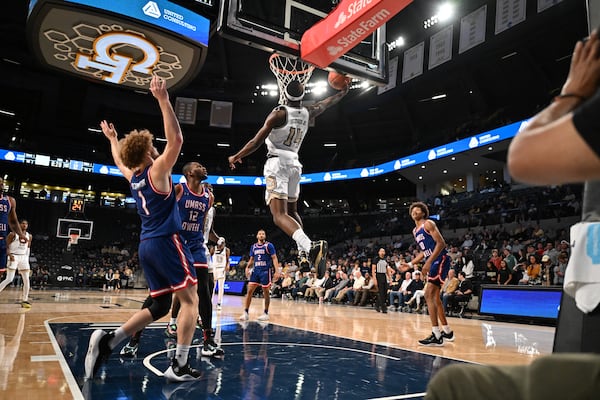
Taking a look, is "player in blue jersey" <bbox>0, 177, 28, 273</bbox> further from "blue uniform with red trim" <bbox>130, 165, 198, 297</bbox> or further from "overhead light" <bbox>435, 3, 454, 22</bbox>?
"overhead light" <bbox>435, 3, 454, 22</bbox>

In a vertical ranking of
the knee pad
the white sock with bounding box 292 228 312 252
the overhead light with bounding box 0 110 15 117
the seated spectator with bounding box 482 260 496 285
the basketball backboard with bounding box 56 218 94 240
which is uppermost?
the overhead light with bounding box 0 110 15 117

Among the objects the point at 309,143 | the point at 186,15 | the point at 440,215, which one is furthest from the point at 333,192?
the point at 186,15

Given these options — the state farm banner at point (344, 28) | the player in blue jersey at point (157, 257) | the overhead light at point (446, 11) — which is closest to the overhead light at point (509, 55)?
the overhead light at point (446, 11)

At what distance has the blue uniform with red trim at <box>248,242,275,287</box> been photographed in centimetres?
832

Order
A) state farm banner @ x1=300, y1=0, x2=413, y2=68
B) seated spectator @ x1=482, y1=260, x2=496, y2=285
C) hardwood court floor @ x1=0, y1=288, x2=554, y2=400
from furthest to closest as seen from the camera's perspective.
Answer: seated spectator @ x1=482, y1=260, x2=496, y2=285 → state farm banner @ x1=300, y1=0, x2=413, y2=68 → hardwood court floor @ x1=0, y1=288, x2=554, y2=400

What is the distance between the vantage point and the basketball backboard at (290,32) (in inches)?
202

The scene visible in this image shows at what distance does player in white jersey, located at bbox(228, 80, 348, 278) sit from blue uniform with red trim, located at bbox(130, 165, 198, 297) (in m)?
0.96

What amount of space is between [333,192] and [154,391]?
96.1 feet

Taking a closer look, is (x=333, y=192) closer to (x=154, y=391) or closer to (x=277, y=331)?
(x=277, y=331)

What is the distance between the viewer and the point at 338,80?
5.01 metres

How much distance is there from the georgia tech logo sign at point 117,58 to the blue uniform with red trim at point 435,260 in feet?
23.4

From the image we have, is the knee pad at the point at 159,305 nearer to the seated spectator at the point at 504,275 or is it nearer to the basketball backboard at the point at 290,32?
the basketball backboard at the point at 290,32

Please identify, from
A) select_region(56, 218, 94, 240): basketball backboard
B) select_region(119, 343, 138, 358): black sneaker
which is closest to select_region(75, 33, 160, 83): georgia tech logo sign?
select_region(119, 343, 138, 358): black sneaker

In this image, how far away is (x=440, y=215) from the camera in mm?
19812
